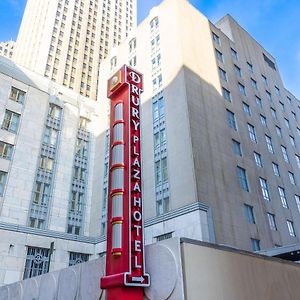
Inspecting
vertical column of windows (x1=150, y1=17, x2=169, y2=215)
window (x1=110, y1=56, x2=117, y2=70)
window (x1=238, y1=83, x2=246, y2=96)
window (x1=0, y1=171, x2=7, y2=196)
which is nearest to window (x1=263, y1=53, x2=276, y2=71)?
window (x1=238, y1=83, x2=246, y2=96)

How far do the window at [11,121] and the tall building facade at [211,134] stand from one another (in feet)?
45.1

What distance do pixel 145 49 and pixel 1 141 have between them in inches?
856

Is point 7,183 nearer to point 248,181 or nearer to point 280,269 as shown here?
point 248,181

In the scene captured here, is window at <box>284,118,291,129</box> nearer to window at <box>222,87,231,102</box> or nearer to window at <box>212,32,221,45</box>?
window at <box>222,87,231,102</box>

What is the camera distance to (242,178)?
34.5 metres

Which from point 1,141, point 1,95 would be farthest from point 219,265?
point 1,95

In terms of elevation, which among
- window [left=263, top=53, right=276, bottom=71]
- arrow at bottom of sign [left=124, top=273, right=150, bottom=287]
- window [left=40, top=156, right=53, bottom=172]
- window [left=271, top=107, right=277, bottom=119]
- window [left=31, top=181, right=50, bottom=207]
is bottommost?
arrow at bottom of sign [left=124, top=273, right=150, bottom=287]

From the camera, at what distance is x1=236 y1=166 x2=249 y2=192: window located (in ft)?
111

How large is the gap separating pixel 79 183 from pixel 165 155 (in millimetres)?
13801

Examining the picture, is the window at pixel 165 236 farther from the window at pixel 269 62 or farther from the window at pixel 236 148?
the window at pixel 269 62

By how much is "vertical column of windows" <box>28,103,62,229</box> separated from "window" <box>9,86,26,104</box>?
3745mm

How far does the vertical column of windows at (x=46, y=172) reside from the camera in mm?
34731

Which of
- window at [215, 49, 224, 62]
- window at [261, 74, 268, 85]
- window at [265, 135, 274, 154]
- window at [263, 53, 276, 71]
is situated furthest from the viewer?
window at [263, 53, 276, 71]

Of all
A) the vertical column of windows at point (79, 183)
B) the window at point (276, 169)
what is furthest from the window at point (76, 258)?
the window at point (276, 169)
